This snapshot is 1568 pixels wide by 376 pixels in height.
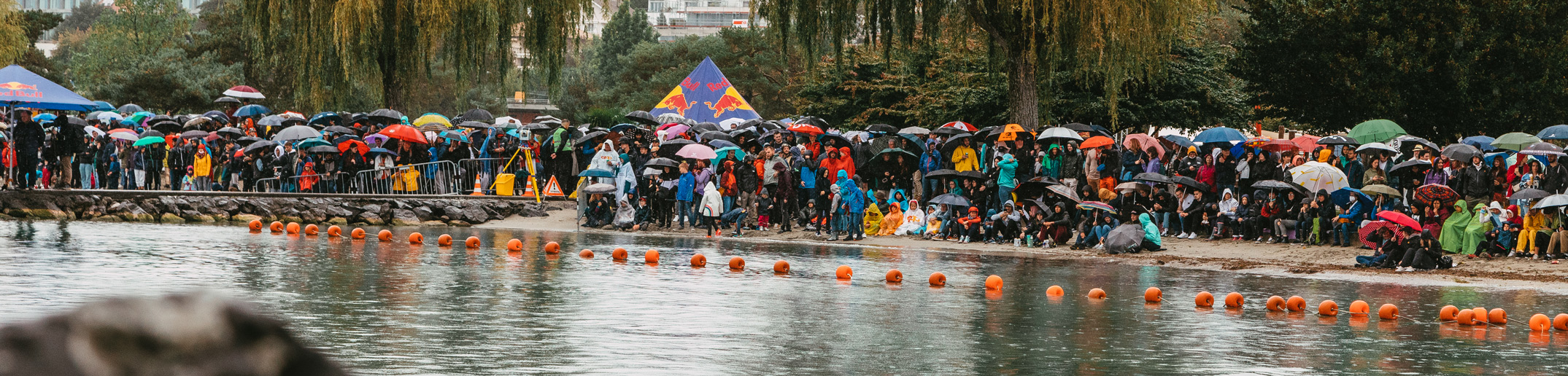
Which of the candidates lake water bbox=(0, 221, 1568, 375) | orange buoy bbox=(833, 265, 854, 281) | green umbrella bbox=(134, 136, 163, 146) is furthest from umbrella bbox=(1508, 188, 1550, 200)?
green umbrella bbox=(134, 136, 163, 146)

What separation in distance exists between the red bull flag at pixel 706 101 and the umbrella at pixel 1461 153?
25.2m

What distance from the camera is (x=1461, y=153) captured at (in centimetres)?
2208

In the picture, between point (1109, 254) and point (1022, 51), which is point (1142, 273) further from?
point (1022, 51)

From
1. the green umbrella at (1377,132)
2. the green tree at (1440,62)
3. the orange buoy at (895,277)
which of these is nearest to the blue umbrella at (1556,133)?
the green umbrella at (1377,132)

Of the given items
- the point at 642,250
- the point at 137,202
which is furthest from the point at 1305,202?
the point at 137,202

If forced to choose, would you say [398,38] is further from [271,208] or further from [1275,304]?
[1275,304]

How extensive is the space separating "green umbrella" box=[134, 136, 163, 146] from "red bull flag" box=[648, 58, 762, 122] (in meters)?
16.4

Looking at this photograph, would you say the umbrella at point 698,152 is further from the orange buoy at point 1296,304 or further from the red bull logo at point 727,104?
the red bull logo at point 727,104

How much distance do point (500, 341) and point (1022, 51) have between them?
18912 millimetres

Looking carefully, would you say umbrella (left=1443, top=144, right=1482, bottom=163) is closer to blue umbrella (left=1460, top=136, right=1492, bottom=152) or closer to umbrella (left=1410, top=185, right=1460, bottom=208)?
umbrella (left=1410, top=185, right=1460, bottom=208)

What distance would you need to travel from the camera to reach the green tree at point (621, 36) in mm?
120062

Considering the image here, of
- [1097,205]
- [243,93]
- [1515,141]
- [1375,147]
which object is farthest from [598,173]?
[243,93]

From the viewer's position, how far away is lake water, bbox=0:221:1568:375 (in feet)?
34.9

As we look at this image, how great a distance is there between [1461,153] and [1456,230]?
4.90 feet
